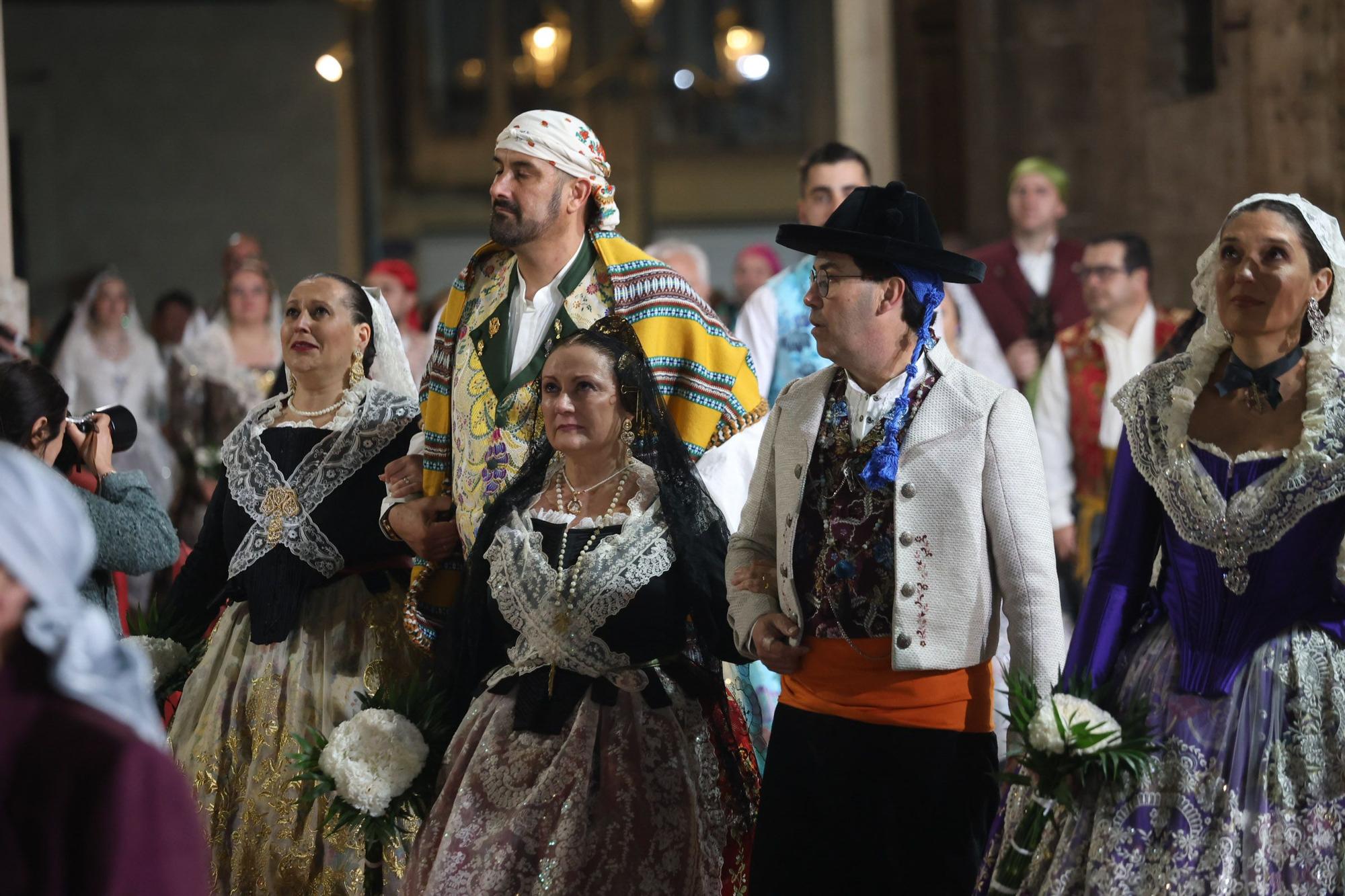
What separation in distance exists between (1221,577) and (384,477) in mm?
2358

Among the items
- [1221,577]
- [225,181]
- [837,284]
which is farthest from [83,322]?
→ [225,181]

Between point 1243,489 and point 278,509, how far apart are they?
2.72 metres

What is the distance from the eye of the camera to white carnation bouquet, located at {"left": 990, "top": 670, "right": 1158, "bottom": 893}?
3410 millimetres

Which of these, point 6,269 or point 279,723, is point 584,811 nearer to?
point 279,723

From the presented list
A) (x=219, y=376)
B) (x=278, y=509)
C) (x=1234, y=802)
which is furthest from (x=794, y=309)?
(x=219, y=376)

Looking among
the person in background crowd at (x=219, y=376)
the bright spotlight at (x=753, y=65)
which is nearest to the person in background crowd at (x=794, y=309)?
the person in background crowd at (x=219, y=376)

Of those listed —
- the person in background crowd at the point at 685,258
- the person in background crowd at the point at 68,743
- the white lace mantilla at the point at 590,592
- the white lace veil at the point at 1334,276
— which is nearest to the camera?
the person in background crowd at the point at 68,743

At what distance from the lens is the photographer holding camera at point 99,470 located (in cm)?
475

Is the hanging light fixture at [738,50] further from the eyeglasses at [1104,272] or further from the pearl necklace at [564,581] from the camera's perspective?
the pearl necklace at [564,581]

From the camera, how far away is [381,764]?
4.21m

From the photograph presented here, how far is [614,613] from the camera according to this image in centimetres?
420

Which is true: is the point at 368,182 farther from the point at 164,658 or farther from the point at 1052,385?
the point at 164,658

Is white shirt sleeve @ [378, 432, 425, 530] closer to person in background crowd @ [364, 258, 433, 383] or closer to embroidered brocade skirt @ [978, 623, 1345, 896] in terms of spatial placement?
embroidered brocade skirt @ [978, 623, 1345, 896]

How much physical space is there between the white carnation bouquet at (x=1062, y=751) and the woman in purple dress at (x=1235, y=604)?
1.7 inches
